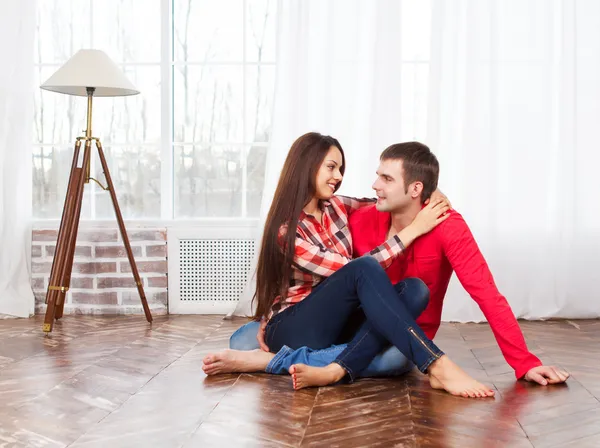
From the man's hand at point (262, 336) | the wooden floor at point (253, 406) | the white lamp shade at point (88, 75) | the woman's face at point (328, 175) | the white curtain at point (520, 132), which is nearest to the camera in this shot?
the wooden floor at point (253, 406)

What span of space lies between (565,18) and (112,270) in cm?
280

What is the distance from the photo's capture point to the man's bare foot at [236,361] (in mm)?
2891

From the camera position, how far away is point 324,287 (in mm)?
2781

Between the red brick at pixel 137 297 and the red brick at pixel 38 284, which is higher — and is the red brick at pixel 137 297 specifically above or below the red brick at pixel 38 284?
below

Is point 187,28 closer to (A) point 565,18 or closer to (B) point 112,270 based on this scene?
(B) point 112,270

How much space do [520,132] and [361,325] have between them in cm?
208

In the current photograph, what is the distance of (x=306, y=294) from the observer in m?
2.97

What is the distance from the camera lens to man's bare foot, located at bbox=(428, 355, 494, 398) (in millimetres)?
2582

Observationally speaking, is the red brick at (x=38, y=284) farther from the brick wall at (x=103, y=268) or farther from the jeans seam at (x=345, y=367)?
the jeans seam at (x=345, y=367)

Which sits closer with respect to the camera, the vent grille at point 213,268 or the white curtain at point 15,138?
the white curtain at point 15,138

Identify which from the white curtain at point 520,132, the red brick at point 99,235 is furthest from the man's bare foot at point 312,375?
the red brick at point 99,235

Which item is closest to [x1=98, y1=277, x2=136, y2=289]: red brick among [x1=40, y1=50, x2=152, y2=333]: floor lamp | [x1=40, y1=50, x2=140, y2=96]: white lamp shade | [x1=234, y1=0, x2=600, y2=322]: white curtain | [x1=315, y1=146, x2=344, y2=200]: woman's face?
[x1=40, y1=50, x2=152, y2=333]: floor lamp

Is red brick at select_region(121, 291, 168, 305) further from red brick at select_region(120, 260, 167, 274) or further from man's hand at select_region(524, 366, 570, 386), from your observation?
man's hand at select_region(524, 366, 570, 386)

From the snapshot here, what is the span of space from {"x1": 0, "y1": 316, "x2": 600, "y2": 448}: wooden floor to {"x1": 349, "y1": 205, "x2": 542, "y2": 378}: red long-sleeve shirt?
0.42ft
